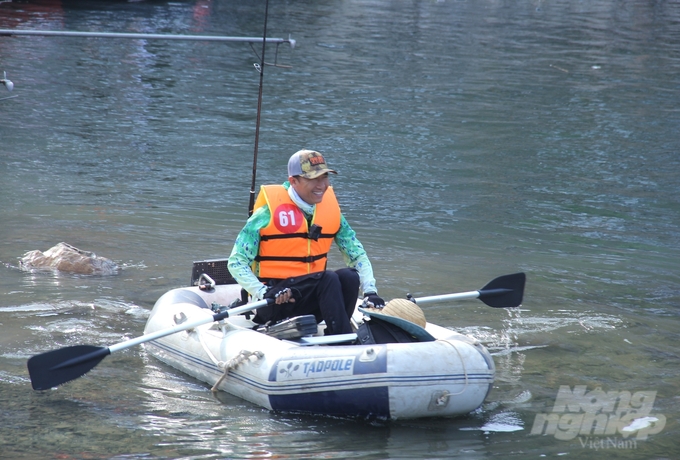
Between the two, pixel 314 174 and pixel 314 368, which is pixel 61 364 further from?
pixel 314 174

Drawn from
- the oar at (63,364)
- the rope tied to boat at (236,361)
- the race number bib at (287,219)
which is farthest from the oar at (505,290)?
the oar at (63,364)

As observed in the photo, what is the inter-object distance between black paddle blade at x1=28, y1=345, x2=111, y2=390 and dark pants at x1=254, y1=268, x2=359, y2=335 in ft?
3.44

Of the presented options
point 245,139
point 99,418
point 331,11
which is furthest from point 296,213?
point 331,11

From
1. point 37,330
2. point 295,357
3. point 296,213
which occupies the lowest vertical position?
point 37,330

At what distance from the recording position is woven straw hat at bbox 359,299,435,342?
4.86 metres

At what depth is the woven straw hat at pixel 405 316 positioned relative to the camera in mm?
4855

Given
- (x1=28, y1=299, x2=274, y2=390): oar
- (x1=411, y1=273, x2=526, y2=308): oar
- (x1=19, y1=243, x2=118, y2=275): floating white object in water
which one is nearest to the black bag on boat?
(x1=411, y1=273, x2=526, y2=308): oar

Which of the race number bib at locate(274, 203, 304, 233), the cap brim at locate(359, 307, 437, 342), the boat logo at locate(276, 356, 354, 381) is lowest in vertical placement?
the boat logo at locate(276, 356, 354, 381)

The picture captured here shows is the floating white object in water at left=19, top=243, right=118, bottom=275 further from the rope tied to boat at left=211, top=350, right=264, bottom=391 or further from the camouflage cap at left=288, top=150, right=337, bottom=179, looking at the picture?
the camouflage cap at left=288, top=150, right=337, bottom=179

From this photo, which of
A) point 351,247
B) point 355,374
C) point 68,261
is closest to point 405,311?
point 355,374

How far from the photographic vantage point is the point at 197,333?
17.7 ft

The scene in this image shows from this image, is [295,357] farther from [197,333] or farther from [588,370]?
[588,370]

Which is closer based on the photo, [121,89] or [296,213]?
[296,213]

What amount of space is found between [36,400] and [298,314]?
1504mm
